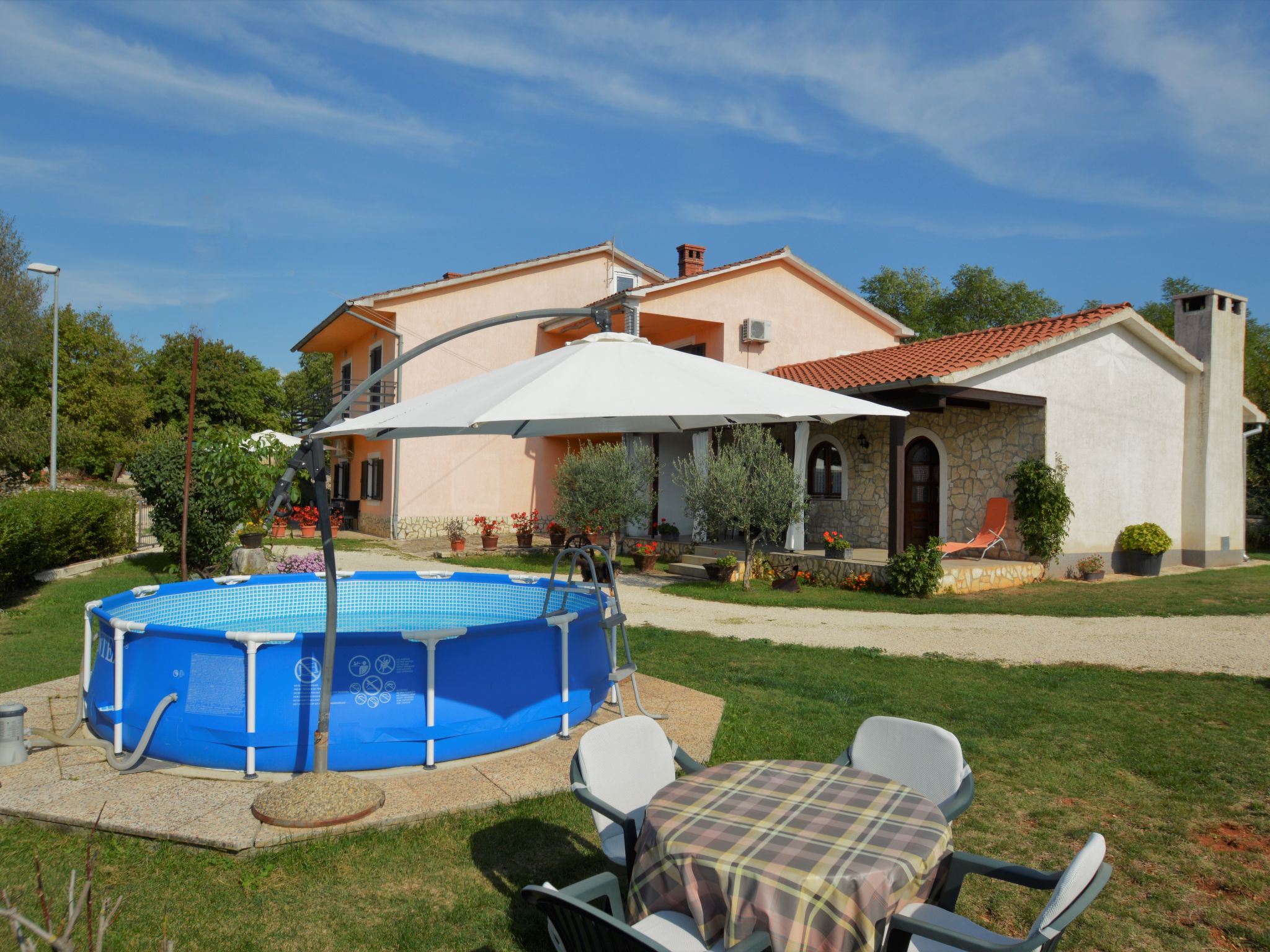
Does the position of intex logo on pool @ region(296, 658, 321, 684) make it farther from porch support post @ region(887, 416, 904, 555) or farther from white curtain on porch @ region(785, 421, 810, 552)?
white curtain on porch @ region(785, 421, 810, 552)

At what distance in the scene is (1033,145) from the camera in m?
18.6

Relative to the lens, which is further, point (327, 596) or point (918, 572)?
point (918, 572)

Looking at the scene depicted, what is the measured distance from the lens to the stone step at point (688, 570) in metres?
16.3

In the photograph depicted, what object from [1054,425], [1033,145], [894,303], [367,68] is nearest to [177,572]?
[367,68]

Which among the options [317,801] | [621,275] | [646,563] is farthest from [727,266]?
[317,801]

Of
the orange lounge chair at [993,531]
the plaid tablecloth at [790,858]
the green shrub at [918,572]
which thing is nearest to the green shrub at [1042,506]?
the orange lounge chair at [993,531]

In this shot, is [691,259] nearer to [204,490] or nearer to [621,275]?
[621,275]

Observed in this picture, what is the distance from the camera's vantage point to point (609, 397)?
487cm

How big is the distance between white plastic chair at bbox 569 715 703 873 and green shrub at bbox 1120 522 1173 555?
51.2ft

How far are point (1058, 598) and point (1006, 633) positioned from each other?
3.56 meters

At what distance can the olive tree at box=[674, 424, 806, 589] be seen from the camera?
1425cm

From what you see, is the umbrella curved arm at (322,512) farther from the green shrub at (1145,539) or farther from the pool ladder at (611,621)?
the green shrub at (1145,539)

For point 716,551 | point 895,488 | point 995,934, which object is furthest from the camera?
point 716,551

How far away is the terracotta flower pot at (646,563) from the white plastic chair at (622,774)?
1341 centimetres
